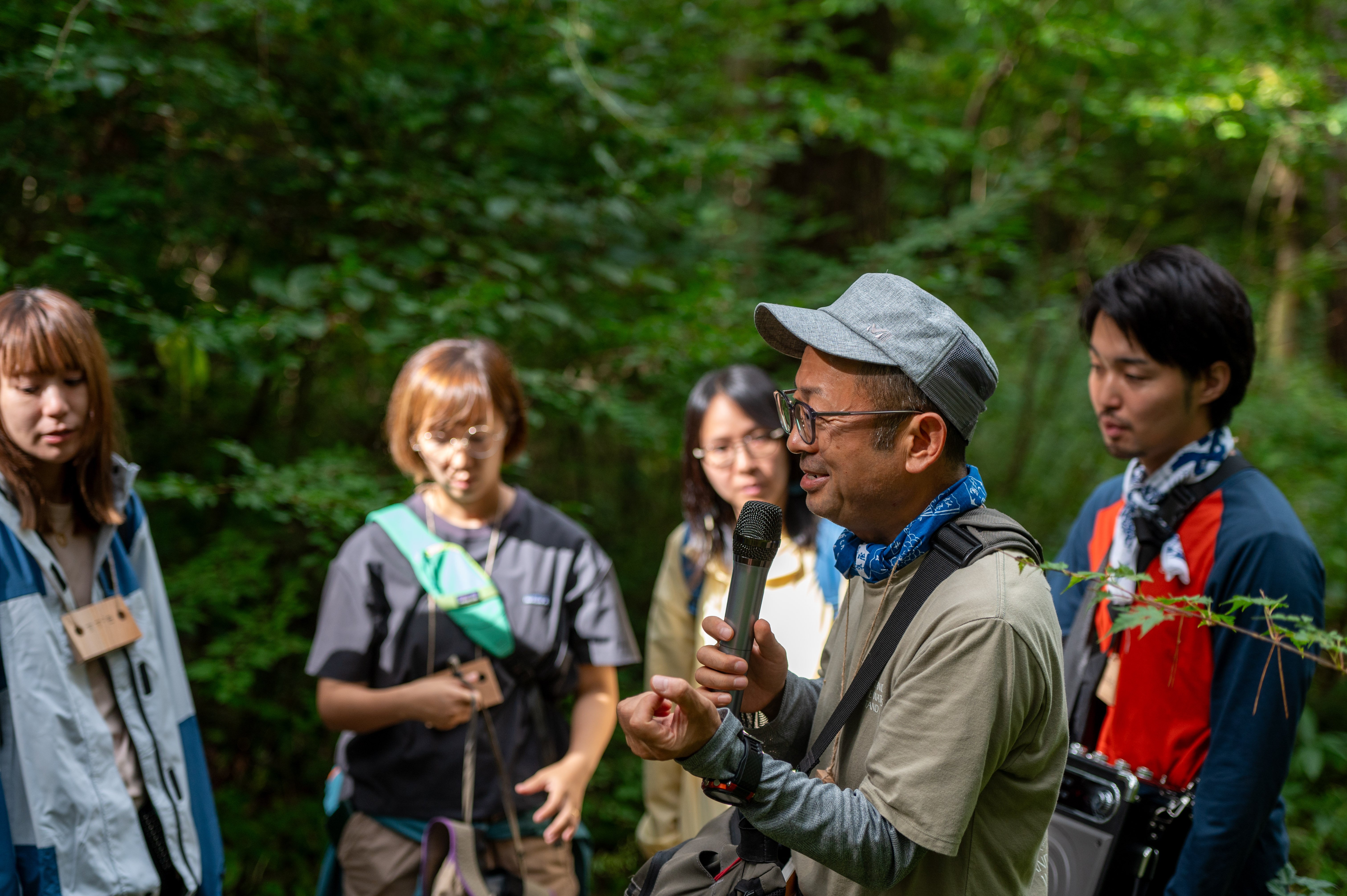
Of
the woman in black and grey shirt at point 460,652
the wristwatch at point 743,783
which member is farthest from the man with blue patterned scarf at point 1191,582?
the woman in black and grey shirt at point 460,652

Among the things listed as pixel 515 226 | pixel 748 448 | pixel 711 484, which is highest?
pixel 515 226

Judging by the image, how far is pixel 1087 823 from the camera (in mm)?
2008

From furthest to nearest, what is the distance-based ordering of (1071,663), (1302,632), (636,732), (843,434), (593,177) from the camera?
(593,177)
(1071,663)
(1302,632)
(843,434)
(636,732)

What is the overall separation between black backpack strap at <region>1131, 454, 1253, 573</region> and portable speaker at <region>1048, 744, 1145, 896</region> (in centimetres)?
51

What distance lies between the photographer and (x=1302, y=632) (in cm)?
171

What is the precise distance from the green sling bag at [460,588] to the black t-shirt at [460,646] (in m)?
0.03

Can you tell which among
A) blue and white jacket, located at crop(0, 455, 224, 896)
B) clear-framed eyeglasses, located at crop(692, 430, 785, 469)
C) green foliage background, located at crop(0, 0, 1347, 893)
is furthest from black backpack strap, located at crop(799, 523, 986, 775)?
green foliage background, located at crop(0, 0, 1347, 893)

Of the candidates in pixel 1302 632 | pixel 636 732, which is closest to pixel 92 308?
pixel 636 732

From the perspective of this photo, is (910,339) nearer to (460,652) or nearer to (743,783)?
(743,783)

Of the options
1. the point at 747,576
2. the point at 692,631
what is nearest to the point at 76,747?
the point at 692,631

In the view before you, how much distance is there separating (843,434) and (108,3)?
3265 millimetres

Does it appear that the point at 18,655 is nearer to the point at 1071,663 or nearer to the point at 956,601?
the point at 956,601

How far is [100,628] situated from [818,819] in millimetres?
1925

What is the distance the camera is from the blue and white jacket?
6.86 feet
